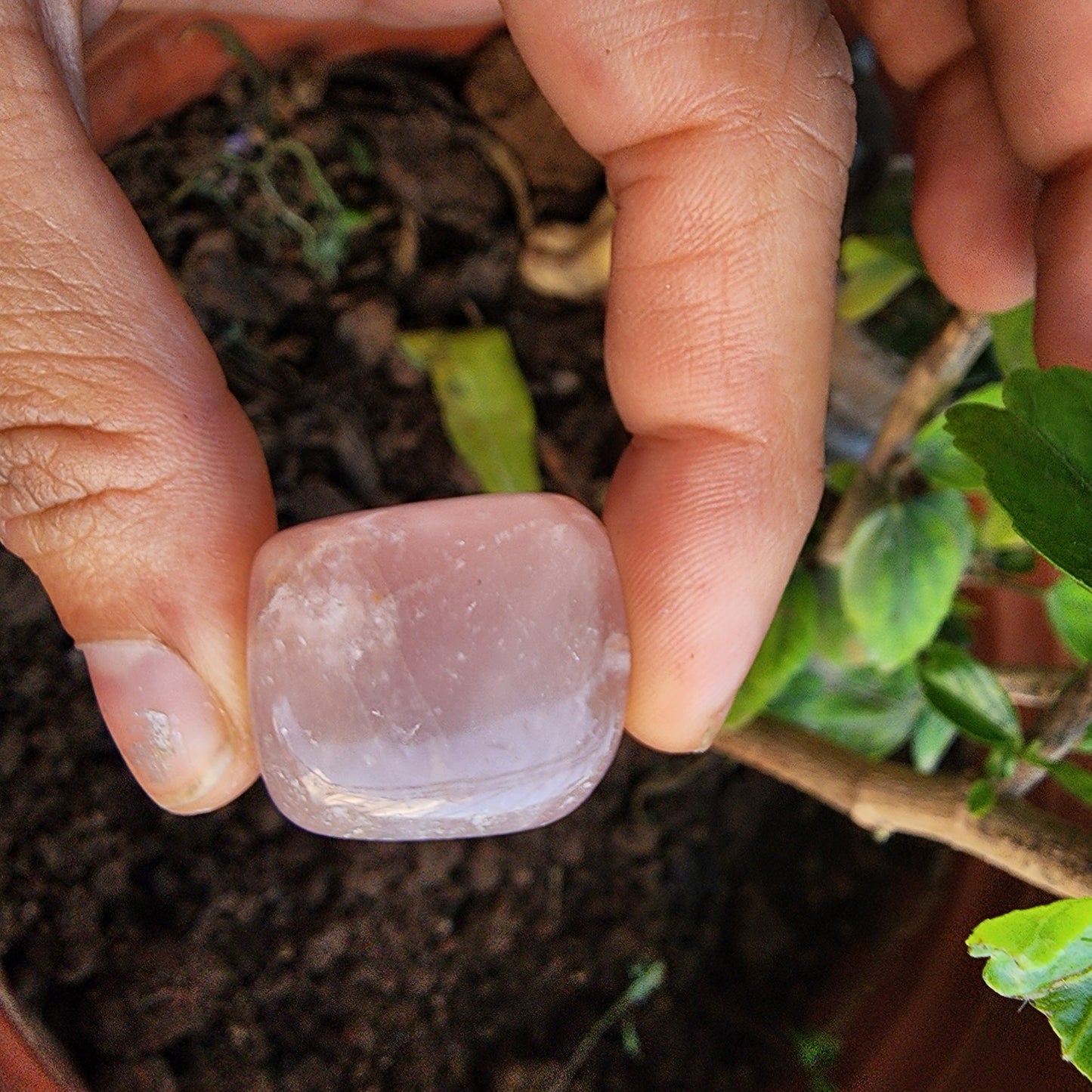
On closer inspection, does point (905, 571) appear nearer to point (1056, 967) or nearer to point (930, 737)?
point (930, 737)

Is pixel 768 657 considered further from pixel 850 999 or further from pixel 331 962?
pixel 331 962

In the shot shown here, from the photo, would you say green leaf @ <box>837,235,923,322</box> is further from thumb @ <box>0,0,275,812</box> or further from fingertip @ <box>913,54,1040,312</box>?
thumb @ <box>0,0,275,812</box>

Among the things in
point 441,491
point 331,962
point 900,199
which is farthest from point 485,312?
point 331,962

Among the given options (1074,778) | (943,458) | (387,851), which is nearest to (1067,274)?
(943,458)

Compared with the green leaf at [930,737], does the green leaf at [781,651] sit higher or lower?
higher

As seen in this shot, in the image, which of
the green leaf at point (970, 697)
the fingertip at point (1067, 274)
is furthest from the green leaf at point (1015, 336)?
the green leaf at point (970, 697)

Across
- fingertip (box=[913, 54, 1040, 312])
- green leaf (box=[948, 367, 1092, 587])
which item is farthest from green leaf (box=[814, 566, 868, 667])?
green leaf (box=[948, 367, 1092, 587])

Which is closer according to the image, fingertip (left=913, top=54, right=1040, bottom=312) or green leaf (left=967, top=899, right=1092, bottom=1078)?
green leaf (left=967, top=899, right=1092, bottom=1078)

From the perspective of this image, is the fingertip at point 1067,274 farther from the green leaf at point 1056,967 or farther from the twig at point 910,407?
the green leaf at point 1056,967
